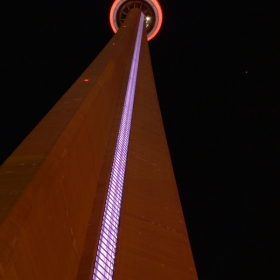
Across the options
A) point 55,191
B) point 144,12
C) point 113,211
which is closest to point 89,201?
point 113,211

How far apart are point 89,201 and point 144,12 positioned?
62.8 ft

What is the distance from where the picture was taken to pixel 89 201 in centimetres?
483

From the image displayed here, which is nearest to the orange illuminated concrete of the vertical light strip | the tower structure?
the tower structure

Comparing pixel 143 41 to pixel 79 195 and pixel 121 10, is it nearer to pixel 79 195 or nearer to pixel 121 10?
pixel 121 10

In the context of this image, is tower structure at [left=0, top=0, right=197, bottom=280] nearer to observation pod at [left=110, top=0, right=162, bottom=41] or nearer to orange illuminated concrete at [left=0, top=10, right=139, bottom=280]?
orange illuminated concrete at [left=0, top=10, right=139, bottom=280]

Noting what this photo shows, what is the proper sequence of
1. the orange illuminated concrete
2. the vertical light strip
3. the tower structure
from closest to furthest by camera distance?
the orange illuminated concrete < the tower structure < the vertical light strip

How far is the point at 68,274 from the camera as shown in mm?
3617

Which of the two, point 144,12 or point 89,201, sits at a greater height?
point 144,12

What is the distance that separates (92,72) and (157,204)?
2.35 metres

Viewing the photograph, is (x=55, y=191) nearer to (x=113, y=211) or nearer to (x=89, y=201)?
(x=89, y=201)

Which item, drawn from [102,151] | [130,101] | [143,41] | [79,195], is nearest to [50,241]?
[79,195]

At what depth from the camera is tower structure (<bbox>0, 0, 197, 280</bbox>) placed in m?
2.89

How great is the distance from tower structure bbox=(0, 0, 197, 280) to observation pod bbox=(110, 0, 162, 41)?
1437 cm

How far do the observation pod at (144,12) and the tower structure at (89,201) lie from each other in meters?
14.4
